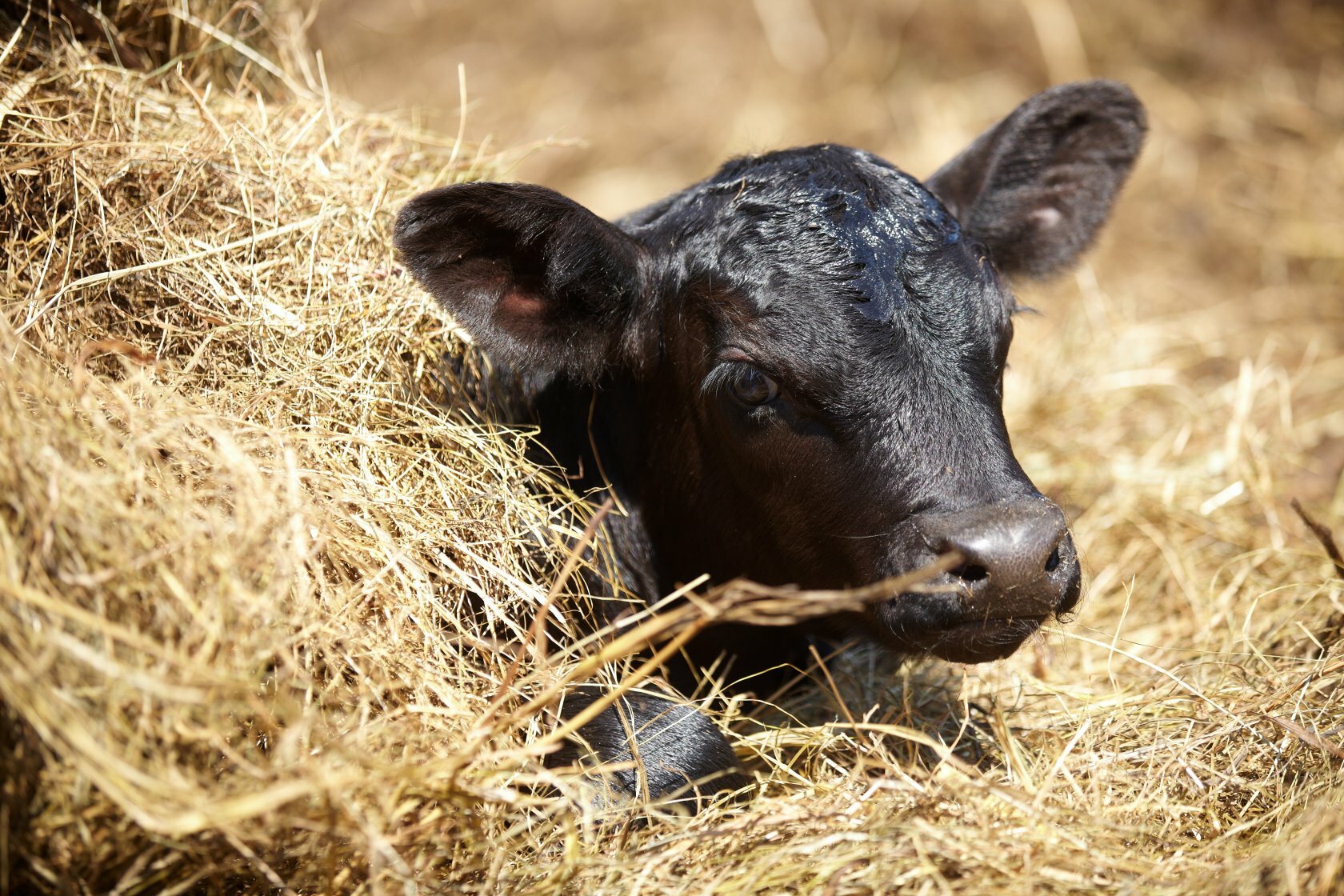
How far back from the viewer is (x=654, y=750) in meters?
3.19

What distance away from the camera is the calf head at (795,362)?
2.90 meters

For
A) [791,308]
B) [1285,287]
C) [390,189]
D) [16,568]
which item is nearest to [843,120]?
[1285,287]

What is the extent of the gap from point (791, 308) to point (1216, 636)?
229 centimetres

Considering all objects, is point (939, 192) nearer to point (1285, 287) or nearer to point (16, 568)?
point (16, 568)

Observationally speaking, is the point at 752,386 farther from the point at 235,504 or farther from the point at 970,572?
the point at 235,504

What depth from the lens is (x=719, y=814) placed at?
2961 millimetres

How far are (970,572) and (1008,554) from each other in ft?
0.37

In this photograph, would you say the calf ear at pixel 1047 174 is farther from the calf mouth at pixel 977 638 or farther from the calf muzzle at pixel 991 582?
the calf mouth at pixel 977 638

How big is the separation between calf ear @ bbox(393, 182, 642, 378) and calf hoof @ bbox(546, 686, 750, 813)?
1087 millimetres

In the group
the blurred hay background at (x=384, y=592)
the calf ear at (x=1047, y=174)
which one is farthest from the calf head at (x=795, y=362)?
the calf ear at (x=1047, y=174)

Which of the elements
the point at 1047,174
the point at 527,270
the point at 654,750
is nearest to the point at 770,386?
the point at 527,270

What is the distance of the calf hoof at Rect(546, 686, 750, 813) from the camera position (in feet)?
10.3

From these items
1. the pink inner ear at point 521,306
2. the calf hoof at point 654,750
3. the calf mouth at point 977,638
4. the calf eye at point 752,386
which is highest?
the pink inner ear at point 521,306

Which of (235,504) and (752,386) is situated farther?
(752,386)
